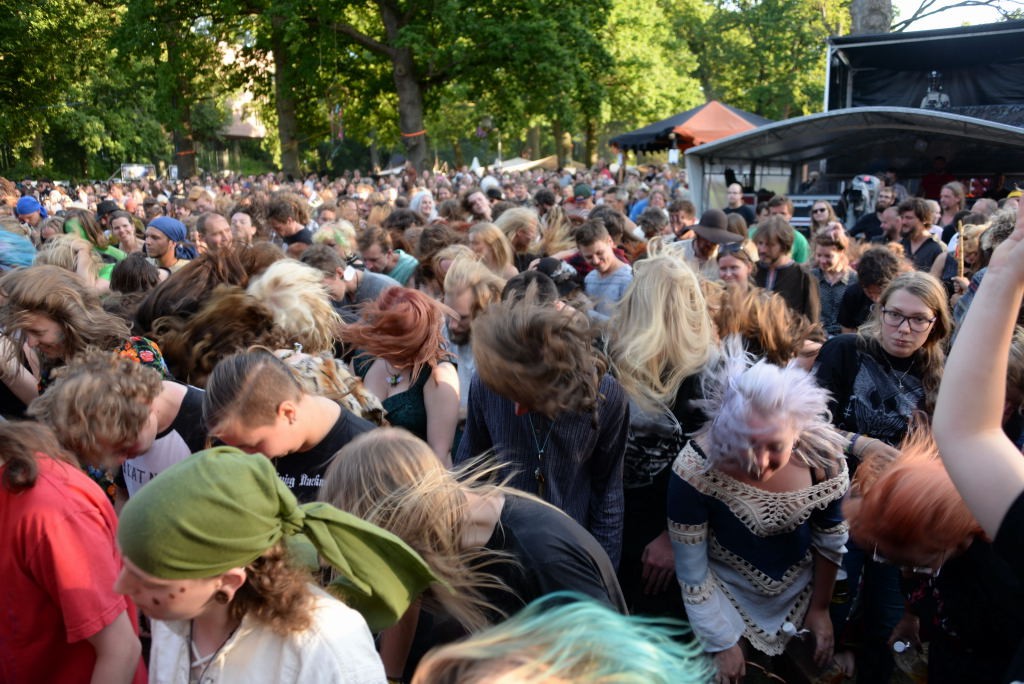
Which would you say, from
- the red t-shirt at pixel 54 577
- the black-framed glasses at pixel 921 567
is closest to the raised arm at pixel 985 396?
the black-framed glasses at pixel 921 567

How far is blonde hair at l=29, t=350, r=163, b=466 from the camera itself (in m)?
2.48

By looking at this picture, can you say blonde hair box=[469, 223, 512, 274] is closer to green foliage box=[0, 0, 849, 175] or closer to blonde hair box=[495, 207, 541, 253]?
blonde hair box=[495, 207, 541, 253]

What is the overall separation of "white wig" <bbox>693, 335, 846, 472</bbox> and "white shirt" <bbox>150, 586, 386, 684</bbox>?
4.46 ft

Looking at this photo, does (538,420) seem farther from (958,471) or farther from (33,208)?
(33,208)

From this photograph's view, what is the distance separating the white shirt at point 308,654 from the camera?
1.65 meters

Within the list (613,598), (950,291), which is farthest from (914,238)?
(613,598)

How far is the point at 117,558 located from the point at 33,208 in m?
11.4

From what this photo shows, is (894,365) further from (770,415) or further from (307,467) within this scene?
(307,467)

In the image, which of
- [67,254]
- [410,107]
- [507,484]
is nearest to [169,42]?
[410,107]

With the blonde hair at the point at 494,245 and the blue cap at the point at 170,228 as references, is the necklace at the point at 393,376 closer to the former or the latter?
the blonde hair at the point at 494,245

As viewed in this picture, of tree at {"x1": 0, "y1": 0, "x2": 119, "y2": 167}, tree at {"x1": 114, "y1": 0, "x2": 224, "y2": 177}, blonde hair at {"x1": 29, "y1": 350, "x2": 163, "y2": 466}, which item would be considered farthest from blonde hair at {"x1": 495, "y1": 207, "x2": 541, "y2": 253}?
tree at {"x1": 0, "y1": 0, "x2": 119, "y2": 167}

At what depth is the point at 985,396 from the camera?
145 centimetres

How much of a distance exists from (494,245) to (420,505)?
14.5 ft

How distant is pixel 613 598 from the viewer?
86.6 inches
